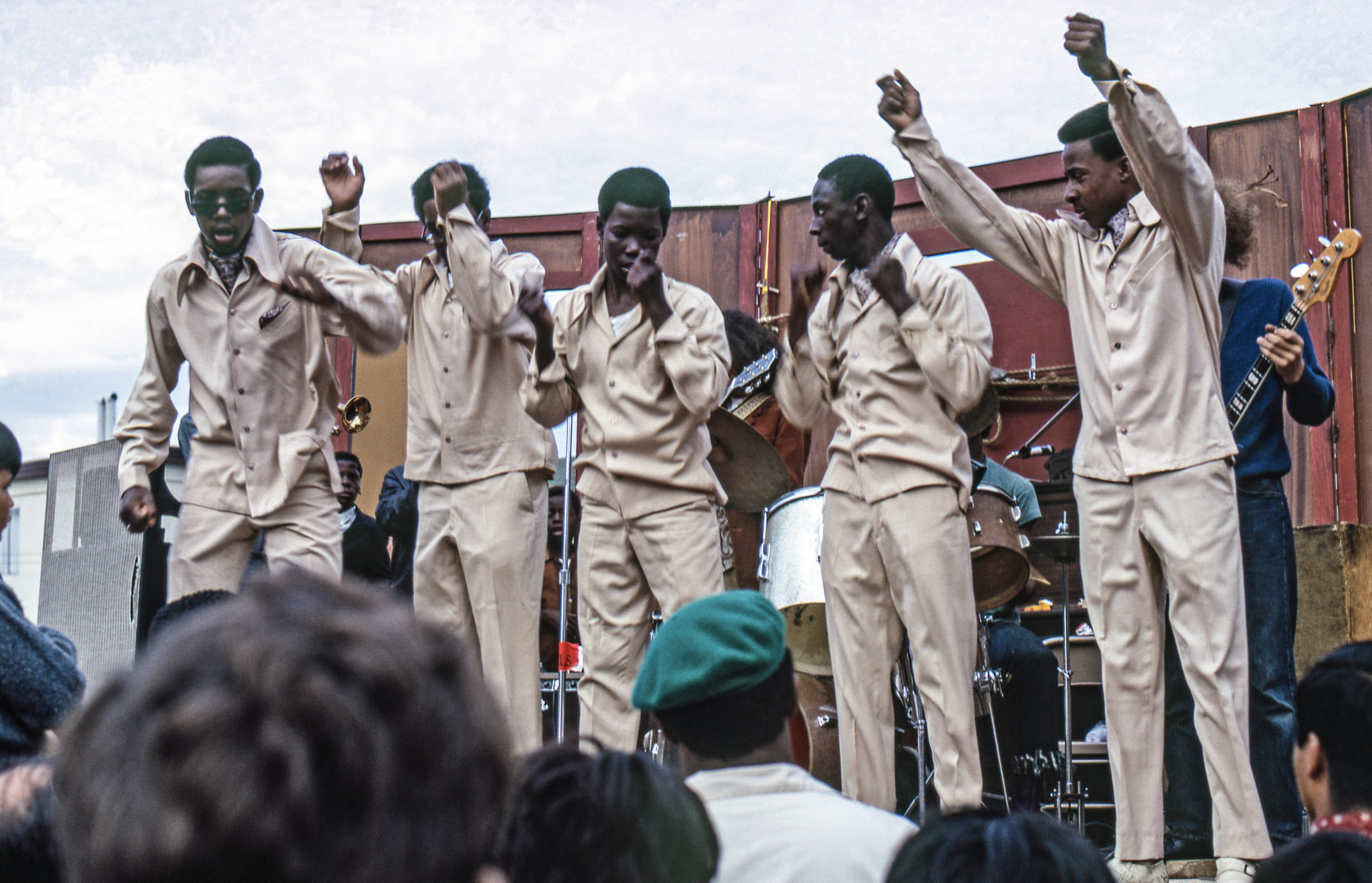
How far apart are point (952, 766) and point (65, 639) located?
2.43 m

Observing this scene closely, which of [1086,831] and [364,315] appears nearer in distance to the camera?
[364,315]

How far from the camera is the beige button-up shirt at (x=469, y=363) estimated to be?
459 centimetres

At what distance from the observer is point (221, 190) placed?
455 cm

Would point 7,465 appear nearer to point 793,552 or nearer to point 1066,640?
point 793,552

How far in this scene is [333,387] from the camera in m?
4.71

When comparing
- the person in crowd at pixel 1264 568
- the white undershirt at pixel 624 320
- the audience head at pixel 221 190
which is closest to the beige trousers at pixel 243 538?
the audience head at pixel 221 190

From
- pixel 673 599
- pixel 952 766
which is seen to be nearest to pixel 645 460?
pixel 673 599

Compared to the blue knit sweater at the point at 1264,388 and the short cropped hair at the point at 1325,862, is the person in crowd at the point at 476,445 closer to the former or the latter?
the blue knit sweater at the point at 1264,388

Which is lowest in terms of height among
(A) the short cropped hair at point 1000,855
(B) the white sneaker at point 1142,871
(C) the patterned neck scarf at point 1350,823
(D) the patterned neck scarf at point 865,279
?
(B) the white sneaker at point 1142,871

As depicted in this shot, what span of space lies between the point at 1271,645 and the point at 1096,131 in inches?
64.5

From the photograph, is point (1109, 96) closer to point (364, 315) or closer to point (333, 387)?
point (364, 315)

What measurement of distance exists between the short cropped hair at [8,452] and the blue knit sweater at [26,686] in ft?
2.78

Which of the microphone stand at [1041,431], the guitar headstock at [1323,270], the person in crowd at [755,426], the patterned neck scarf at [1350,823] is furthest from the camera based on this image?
the microphone stand at [1041,431]

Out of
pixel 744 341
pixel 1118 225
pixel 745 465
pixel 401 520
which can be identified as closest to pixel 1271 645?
pixel 1118 225
